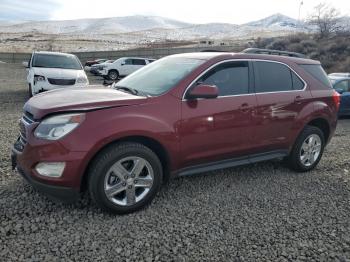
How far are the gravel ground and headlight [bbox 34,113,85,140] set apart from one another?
2.86 feet

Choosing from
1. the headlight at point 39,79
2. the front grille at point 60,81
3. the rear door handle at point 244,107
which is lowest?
the front grille at point 60,81

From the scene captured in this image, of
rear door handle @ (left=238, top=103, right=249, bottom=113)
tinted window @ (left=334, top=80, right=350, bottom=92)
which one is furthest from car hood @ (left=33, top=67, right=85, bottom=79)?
tinted window @ (left=334, top=80, right=350, bottom=92)

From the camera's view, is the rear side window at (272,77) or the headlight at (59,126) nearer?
the headlight at (59,126)

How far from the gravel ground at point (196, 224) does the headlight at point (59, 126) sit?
87cm

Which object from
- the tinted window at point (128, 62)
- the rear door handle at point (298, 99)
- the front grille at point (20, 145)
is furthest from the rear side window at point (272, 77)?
the tinted window at point (128, 62)

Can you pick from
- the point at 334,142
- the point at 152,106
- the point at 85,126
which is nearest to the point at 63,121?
the point at 85,126

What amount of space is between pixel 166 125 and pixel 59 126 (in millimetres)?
1092

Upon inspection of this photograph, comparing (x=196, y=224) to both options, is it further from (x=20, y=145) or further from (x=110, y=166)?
(x=20, y=145)

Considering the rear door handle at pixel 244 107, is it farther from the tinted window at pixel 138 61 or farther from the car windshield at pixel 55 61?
the tinted window at pixel 138 61

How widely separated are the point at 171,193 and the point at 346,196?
2314 mm

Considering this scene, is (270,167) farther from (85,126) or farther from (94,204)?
(85,126)

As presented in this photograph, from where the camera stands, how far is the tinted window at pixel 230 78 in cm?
412

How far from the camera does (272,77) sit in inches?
184

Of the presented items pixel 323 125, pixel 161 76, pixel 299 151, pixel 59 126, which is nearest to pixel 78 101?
pixel 59 126
